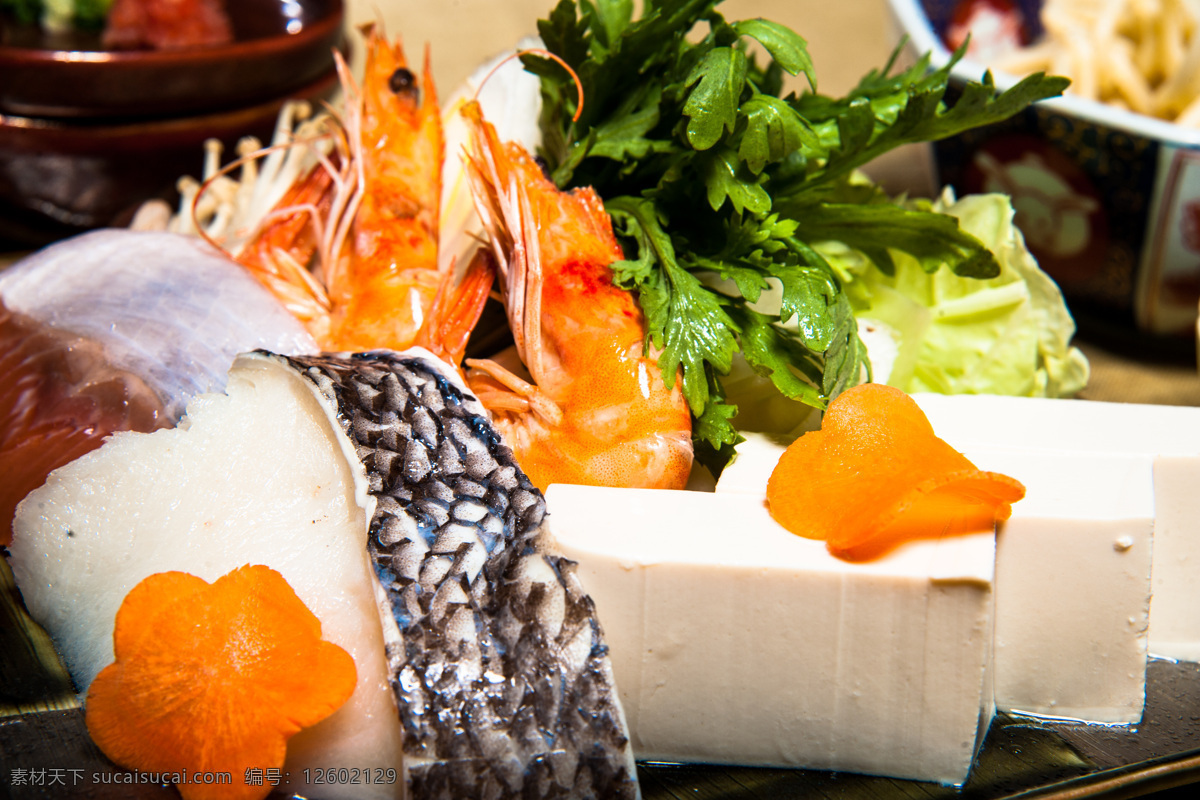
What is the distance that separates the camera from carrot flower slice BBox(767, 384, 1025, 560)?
4.15 feet

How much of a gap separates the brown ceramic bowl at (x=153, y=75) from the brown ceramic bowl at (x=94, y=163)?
4cm

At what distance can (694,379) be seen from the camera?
1570mm

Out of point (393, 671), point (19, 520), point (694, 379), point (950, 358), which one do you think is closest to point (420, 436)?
point (393, 671)

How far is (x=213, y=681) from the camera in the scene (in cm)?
119

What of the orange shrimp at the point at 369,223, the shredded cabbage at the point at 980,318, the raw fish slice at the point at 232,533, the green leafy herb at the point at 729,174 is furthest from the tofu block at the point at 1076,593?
the orange shrimp at the point at 369,223

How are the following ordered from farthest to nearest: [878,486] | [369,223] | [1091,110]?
[1091,110], [369,223], [878,486]

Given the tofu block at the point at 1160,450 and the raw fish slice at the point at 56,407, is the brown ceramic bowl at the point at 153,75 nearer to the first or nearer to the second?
the raw fish slice at the point at 56,407

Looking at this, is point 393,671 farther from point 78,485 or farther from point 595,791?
point 78,485

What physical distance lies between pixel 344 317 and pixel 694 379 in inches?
31.6

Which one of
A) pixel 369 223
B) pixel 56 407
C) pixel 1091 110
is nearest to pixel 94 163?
pixel 369 223

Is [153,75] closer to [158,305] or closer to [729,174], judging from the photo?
[158,305]

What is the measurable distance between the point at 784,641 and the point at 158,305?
132 centimetres

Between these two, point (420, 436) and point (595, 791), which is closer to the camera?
point (595, 791)

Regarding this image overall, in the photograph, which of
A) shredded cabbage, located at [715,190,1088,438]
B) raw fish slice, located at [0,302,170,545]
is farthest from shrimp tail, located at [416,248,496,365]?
shredded cabbage, located at [715,190,1088,438]
